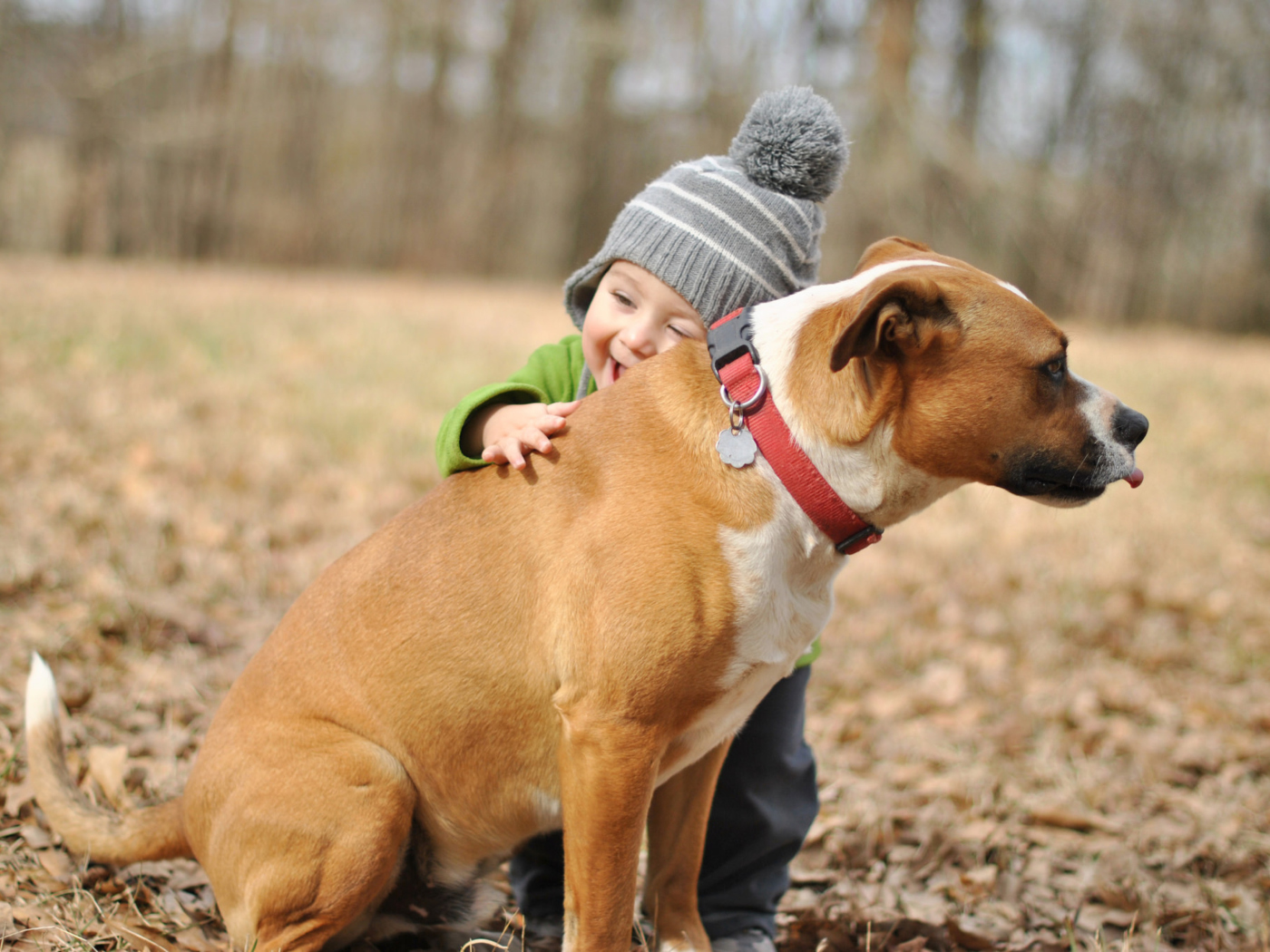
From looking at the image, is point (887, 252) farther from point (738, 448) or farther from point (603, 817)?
point (603, 817)

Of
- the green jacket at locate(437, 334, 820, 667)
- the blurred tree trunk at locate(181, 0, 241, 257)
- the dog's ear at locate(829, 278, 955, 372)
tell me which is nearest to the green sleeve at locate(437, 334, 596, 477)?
the green jacket at locate(437, 334, 820, 667)

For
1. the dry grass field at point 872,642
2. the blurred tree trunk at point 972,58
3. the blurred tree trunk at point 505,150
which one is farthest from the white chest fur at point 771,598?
the blurred tree trunk at point 505,150

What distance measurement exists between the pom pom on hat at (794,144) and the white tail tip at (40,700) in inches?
98.6

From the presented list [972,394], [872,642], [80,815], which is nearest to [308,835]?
[80,815]

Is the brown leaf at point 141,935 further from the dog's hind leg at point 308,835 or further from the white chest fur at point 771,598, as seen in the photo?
the white chest fur at point 771,598

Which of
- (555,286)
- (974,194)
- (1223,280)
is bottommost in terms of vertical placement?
(555,286)

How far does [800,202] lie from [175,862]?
282 centimetres

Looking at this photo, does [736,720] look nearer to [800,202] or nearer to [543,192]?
[800,202]

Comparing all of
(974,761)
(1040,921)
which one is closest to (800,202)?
(1040,921)

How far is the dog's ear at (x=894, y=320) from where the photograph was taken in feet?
6.95

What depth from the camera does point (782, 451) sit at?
2301mm

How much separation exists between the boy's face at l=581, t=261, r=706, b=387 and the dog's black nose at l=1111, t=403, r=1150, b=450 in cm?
112

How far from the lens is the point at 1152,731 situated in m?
4.67

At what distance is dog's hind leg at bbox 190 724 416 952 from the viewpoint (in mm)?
2400
